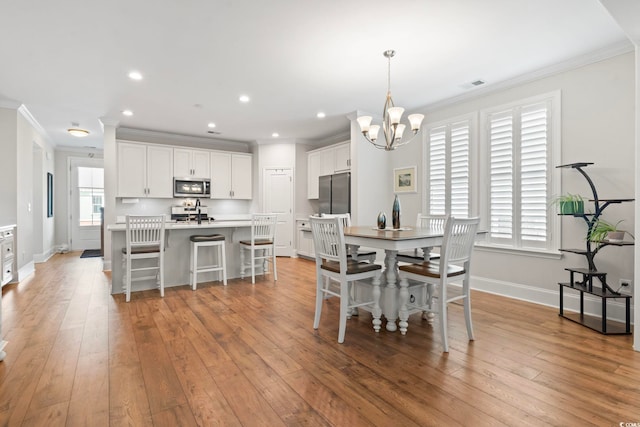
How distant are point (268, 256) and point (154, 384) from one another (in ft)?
10.1

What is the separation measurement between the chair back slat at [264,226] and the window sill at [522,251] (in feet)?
9.19

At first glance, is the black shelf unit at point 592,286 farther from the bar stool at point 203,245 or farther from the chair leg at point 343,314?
the bar stool at point 203,245

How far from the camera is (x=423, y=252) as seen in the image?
132 inches

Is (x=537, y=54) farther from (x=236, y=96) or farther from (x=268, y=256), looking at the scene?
(x=268, y=256)

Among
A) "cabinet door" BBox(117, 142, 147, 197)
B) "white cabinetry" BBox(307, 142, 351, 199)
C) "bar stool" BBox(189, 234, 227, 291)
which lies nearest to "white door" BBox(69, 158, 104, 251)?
"cabinet door" BBox(117, 142, 147, 197)

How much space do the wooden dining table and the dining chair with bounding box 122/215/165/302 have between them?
2444 millimetres

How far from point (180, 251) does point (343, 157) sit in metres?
3.24

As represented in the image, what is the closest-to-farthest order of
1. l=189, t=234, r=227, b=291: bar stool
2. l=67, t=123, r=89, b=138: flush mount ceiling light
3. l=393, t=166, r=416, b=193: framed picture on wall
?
1. l=189, t=234, r=227, b=291: bar stool
2. l=393, t=166, r=416, b=193: framed picture on wall
3. l=67, t=123, r=89, b=138: flush mount ceiling light

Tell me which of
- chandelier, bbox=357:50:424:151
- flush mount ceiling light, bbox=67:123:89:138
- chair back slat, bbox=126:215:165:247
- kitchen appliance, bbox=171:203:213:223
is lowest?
chair back slat, bbox=126:215:165:247

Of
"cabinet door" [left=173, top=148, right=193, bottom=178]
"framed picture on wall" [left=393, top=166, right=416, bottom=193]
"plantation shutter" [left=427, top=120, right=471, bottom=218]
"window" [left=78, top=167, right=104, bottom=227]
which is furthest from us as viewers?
"window" [left=78, top=167, right=104, bottom=227]

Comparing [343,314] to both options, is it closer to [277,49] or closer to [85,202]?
[277,49]

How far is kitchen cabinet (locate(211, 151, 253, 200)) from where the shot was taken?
7.01 m

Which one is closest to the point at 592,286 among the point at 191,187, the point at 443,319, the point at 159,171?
the point at 443,319

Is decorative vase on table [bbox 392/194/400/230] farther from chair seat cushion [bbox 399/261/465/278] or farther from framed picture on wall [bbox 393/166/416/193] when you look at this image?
framed picture on wall [bbox 393/166/416/193]
